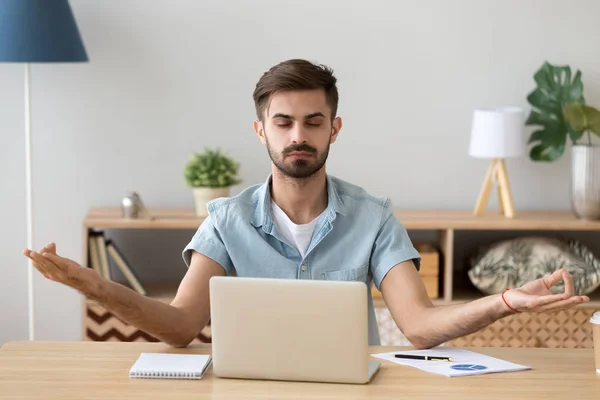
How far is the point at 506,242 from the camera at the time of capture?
143 inches

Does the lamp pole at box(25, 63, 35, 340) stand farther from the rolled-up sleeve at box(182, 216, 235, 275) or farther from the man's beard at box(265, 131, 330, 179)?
the man's beard at box(265, 131, 330, 179)

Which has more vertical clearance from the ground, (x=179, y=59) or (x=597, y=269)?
(x=179, y=59)

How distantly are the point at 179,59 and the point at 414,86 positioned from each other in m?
0.97

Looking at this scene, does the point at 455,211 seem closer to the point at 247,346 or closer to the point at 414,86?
the point at 414,86

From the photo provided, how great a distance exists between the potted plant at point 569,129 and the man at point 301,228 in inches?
58.0

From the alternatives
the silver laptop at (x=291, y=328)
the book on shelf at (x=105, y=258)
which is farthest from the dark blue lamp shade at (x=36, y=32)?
the silver laptop at (x=291, y=328)

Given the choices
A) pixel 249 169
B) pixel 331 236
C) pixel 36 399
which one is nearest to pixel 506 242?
pixel 249 169

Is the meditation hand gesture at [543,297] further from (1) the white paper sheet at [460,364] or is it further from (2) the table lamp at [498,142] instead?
(2) the table lamp at [498,142]

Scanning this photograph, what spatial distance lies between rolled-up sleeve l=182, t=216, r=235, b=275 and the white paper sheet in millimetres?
500

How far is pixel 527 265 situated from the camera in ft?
11.7

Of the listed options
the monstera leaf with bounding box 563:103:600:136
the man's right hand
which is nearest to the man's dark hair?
the man's right hand

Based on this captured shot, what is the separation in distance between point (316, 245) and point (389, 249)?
18 cm

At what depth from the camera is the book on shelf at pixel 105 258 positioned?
3605 mm

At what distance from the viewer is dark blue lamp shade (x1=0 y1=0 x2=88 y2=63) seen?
3.46 m
